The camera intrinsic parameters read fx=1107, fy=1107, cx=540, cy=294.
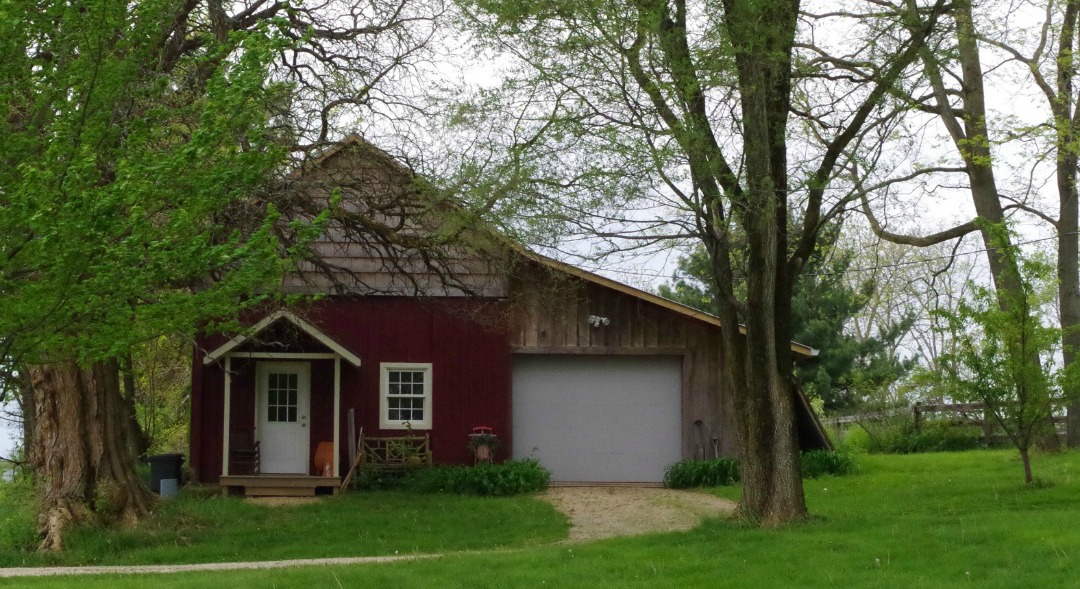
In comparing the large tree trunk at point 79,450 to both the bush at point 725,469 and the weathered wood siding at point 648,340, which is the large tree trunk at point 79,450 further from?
the bush at point 725,469

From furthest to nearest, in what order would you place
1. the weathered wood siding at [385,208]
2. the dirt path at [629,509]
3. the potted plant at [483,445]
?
the potted plant at [483,445], the dirt path at [629,509], the weathered wood siding at [385,208]

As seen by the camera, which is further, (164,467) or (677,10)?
(164,467)

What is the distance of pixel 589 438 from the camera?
2000cm

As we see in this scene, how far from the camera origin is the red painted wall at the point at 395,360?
62.3 ft

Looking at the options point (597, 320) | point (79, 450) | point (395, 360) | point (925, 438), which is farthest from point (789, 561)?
point (925, 438)

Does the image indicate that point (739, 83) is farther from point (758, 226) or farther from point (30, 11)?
point (30, 11)

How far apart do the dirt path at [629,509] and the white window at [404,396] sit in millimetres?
2703

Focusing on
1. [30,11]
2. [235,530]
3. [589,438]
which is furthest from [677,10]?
[589,438]

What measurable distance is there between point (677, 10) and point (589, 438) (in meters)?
9.84

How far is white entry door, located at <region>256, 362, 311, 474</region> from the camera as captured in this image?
62.8 ft

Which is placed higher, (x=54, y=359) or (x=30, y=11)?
(x=30, y=11)

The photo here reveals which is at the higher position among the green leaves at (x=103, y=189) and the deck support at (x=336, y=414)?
the green leaves at (x=103, y=189)

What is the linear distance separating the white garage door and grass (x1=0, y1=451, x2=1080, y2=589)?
6828 millimetres

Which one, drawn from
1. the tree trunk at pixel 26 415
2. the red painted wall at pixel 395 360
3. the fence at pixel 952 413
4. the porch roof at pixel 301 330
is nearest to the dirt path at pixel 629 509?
the red painted wall at pixel 395 360
